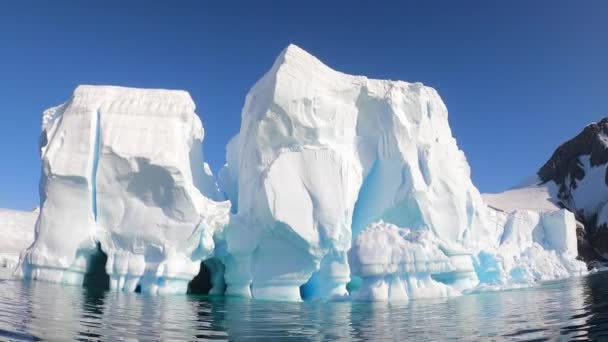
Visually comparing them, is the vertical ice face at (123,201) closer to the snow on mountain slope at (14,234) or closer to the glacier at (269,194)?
the glacier at (269,194)

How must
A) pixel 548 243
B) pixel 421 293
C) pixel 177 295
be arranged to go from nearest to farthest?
pixel 421 293, pixel 177 295, pixel 548 243

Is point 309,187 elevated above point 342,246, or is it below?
above

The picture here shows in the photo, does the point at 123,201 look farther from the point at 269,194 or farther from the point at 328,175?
the point at 328,175

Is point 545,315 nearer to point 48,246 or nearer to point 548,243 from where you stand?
point 48,246

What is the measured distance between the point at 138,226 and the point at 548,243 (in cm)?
2174

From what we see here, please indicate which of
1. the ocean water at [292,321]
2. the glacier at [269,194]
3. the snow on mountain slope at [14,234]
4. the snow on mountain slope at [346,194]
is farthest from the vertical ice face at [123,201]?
the snow on mountain slope at [14,234]

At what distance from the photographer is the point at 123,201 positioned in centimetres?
1836

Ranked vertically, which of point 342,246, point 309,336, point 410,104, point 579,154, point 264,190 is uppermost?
point 579,154

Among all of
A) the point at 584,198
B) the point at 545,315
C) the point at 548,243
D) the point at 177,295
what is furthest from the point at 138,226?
the point at 584,198

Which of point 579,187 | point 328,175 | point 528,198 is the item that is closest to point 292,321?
point 328,175

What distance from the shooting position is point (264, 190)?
17531mm

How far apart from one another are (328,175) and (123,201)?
6.94 metres

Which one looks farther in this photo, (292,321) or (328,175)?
(328,175)

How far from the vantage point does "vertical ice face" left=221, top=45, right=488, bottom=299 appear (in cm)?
1730
